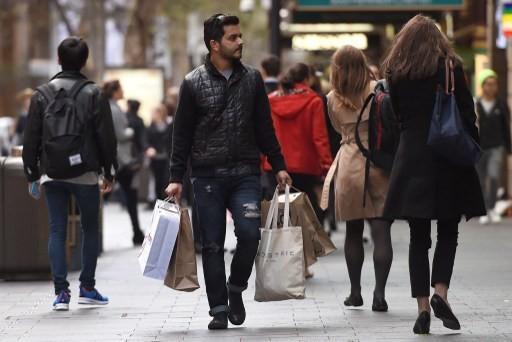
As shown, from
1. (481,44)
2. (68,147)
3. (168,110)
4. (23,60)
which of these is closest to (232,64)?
(68,147)

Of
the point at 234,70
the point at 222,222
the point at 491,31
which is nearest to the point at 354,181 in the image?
the point at 222,222

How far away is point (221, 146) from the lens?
820 cm

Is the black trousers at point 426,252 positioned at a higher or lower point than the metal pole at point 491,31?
lower

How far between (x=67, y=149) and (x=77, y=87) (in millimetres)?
493

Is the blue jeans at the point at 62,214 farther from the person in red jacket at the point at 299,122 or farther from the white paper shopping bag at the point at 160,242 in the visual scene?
the person in red jacket at the point at 299,122

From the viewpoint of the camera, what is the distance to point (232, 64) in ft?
27.3

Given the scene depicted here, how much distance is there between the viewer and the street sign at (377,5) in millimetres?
19719

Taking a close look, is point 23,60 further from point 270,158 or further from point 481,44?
point 270,158

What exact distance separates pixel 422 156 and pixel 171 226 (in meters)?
1.58

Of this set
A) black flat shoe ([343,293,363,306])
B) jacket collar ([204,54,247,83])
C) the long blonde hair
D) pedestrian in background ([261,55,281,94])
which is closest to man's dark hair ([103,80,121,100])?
pedestrian in background ([261,55,281,94])

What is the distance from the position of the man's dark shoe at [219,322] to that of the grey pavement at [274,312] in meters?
0.06

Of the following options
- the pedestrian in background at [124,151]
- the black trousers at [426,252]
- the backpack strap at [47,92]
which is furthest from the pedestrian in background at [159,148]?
the black trousers at [426,252]

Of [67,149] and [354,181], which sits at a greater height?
[67,149]

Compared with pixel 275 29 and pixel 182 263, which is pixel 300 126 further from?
pixel 275 29
